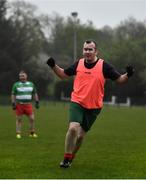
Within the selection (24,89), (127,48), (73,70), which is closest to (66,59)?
(127,48)

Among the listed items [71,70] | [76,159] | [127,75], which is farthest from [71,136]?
[76,159]

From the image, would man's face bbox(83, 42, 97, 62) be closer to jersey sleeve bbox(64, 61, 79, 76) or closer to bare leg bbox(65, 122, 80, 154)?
jersey sleeve bbox(64, 61, 79, 76)

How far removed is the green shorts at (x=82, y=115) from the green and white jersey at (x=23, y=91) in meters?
8.26

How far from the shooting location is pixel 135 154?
42.8ft

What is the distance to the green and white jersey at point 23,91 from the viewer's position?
18.8m

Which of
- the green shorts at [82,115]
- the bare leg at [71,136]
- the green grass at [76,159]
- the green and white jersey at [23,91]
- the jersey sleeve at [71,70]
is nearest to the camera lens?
the green grass at [76,159]

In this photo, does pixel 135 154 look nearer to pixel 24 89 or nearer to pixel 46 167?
pixel 46 167

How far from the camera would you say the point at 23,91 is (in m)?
18.8

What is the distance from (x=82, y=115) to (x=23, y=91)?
846cm

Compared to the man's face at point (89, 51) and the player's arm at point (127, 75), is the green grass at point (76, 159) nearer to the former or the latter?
the player's arm at point (127, 75)

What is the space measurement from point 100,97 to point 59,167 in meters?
1.49

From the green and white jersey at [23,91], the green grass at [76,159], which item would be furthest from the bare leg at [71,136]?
the green and white jersey at [23,91]

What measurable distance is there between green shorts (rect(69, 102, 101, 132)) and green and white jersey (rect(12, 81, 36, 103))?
8261 mm

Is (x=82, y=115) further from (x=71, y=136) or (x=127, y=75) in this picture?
(x=127, y=75)
